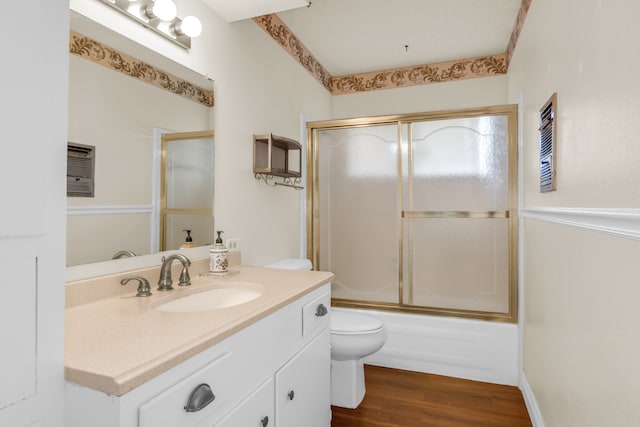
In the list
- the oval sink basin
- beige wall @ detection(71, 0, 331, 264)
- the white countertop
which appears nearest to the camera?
the white countertop

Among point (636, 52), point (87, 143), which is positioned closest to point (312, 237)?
point (87, 143)

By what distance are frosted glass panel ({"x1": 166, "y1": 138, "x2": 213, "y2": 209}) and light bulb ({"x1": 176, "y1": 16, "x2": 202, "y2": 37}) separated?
468 millimetres

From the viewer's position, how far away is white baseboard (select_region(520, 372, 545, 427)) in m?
1.78

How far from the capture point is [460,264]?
2537 mm

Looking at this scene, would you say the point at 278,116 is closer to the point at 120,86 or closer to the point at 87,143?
the point at 120,86

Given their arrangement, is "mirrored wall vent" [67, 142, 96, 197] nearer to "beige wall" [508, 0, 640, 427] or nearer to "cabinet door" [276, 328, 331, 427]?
"cabinet door" [276, 328, 331, 427]

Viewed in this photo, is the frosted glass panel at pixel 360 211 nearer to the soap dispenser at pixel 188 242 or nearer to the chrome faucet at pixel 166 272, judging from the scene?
the soap dispenser at pixel 188 242

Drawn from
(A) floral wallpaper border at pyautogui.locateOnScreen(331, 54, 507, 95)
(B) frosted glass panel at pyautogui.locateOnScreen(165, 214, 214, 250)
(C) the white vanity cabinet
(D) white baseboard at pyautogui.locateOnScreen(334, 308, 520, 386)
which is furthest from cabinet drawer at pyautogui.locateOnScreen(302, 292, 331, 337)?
(A) floral wallpaper border at pyautogui.locateOnScreen(331, 54, 507, 95)

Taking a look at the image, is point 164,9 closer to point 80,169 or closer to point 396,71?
point 80,169

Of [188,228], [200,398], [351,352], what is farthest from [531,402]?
[188,228]

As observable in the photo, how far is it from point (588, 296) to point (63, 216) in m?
1.45

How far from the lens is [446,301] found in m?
2.55

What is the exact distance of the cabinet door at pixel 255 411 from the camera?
0.94m

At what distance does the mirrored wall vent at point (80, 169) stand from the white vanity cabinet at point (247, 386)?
67cm
